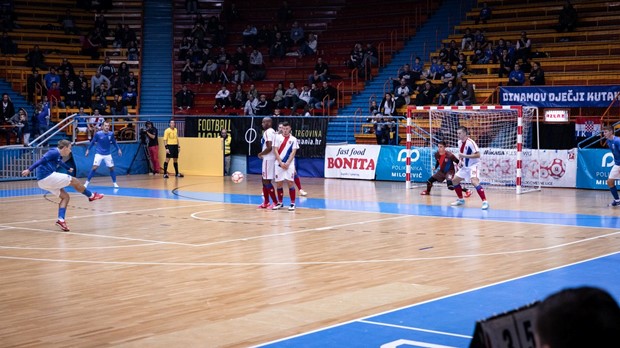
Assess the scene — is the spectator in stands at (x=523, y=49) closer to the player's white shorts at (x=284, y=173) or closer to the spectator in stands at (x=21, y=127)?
the player's white shorts at (x=284, y=173)

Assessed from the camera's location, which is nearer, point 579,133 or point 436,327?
point 436,327

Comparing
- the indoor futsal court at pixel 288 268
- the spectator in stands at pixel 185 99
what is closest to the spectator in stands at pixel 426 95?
the indoor futsal court at pixel 288 268

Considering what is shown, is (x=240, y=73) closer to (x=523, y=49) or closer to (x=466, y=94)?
(x=466, y=94)

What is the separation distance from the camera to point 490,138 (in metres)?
27.4

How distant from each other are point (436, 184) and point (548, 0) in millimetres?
11818

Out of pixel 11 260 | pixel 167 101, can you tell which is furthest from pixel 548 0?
pixel 11 260

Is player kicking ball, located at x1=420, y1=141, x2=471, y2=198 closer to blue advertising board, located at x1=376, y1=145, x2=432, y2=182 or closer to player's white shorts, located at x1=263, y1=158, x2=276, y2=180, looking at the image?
blue advertising board, located at x1=376, y1=145, x2=432, y2=182

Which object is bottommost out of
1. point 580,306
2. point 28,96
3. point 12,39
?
point 580,306

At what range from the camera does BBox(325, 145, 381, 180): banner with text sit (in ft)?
96.6

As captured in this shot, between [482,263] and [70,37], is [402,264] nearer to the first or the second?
[482,263]

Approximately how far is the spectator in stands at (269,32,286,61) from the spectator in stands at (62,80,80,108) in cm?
862

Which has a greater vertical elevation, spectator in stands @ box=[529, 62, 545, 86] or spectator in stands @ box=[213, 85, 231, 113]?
spectator in stands @ box=[529, 62, 545, 86]

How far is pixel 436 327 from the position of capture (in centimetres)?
877

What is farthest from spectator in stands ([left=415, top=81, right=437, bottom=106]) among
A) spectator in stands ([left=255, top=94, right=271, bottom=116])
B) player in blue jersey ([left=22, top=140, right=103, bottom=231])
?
player in blue jersey ([left=22, top=140, right=103, bottom=231])
